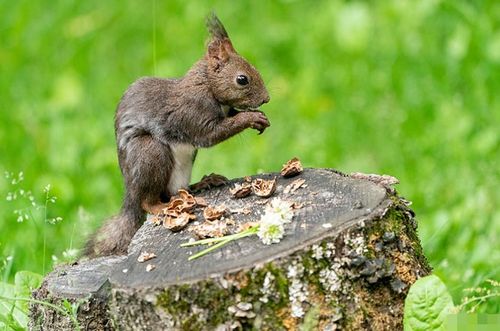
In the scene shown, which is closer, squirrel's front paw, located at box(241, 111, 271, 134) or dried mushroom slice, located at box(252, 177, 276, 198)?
dried mushroom slice, located at box(252, 177, 276, 198)

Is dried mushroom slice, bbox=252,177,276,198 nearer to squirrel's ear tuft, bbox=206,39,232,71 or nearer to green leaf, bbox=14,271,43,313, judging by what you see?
squirrel's ear tuft, bbox=206,39,232,71

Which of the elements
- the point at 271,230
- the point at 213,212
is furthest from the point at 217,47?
the point at 271,230

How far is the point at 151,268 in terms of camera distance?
13.0 feet

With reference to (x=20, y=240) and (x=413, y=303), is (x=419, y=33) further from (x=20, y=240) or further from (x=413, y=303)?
(x=413, y=303)

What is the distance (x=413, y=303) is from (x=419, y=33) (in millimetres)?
5475

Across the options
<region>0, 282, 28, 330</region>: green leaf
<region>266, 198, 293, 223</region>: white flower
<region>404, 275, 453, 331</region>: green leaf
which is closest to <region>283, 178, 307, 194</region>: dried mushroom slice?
<region>266, 198, 293, 223</region>: white flower

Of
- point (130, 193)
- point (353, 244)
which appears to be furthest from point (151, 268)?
point (130, 193)

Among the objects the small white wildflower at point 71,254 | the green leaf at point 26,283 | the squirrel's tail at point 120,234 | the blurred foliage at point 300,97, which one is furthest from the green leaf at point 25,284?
the blurred foliage at point 300,97

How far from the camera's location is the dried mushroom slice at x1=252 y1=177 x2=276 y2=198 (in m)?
4.39

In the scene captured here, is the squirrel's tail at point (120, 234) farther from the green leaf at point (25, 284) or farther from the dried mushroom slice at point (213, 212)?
the dried mushroom slice at point (213, 212)

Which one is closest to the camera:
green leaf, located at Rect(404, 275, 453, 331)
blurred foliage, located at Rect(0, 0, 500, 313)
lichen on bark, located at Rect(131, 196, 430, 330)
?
lichen on bark, located at Rect(131, 196, 430, 330)

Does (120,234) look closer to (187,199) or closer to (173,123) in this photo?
(173,123)

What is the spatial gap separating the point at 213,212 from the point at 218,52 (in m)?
1.01

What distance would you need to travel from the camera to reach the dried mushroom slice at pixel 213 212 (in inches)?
167
